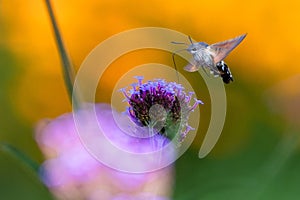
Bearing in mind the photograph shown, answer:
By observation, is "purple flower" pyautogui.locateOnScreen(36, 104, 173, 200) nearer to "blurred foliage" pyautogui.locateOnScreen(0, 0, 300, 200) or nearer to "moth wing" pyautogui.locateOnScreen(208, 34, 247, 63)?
"moth wing" pyautogui.locateOnScreen(208, 34, 247, 63)

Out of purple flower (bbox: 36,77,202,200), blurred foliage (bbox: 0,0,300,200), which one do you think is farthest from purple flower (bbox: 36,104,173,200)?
blurred foliage (bbox: 0,0,300,200)

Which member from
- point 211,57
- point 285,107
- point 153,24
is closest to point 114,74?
point 153,24

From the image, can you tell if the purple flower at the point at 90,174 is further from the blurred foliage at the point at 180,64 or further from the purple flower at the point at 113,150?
the blurred foliage at the point at 180,64

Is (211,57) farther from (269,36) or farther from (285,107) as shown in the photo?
(269,36)

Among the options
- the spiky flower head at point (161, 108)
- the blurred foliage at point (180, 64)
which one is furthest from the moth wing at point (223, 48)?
the blurred foliage at point (180, 64)

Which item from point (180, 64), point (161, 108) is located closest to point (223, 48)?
point (161, 108)

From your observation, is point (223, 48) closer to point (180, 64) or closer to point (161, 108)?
point (161, 108)
